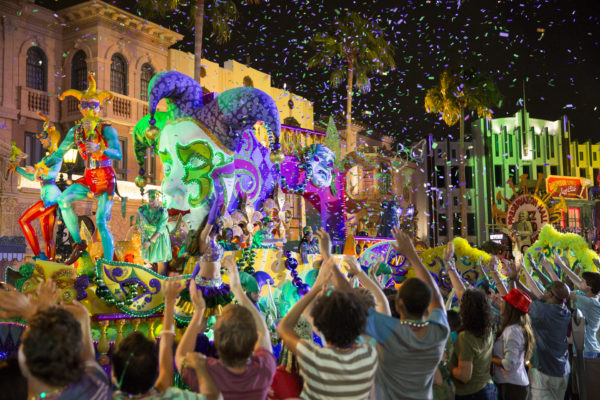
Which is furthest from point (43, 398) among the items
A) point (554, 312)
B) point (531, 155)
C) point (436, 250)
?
point (531, 155)

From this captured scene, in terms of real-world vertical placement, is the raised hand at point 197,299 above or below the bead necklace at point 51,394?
above

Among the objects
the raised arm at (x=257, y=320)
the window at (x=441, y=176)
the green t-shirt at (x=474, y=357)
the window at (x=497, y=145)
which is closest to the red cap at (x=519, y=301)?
the green t-shirt at (x=474, y=357)

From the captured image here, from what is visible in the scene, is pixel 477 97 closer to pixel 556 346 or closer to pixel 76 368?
pixel 556 346

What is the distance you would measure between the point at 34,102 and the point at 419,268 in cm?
1849

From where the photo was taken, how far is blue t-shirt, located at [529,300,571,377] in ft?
18.3

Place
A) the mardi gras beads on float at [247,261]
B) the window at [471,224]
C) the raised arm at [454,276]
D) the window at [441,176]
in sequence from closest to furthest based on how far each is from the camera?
the raised arm at [454,276]
the mardi gras beads on float at [247,261]
the window at [441,176]
the window at [471,224]

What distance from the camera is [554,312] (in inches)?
219

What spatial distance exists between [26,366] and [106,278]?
3.94 metres

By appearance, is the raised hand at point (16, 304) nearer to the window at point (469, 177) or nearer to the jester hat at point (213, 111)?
the jester hat at point (213, 111)

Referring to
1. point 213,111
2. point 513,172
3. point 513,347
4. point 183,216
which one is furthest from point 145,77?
point 513,172

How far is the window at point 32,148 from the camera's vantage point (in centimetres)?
1902

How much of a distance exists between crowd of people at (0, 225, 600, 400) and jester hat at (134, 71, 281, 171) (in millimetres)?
4478

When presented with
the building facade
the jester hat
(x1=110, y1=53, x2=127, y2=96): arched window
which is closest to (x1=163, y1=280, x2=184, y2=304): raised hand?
the jester hat

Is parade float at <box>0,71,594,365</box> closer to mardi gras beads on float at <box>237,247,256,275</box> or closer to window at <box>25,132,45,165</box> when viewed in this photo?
mardi gras beads on float at <box>237,247,256,275</box>
